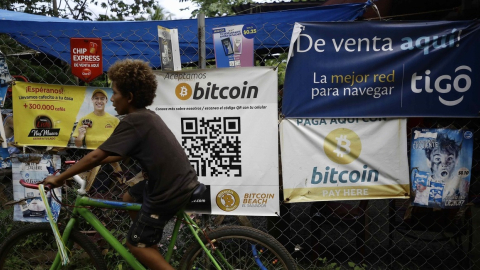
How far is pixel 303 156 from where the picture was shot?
305 cm

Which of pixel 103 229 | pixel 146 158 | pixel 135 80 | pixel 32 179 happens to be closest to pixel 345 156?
pixel 146 158

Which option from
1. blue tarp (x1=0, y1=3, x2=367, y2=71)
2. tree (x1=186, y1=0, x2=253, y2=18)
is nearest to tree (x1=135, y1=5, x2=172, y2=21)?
tree (x1=186, y1=0, x2=253, y2=18)

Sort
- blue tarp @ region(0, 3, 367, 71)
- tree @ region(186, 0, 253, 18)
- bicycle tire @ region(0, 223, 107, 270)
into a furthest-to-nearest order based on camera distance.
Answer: tree @ region(186, 0, 253, 18) < blue tarp @ region(0, 3, 367, 71) < bicycle tire @ region(0, 223, 107, 270)

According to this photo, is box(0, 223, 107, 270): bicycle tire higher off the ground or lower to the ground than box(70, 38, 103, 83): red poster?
lower

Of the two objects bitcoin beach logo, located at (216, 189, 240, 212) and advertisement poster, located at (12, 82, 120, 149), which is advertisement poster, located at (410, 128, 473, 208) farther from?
advertisement poster, located at (12, 82, 120, 149)

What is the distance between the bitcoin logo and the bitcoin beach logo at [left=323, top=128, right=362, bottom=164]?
3.77ft

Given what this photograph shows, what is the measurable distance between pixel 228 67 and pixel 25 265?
2.49 meters

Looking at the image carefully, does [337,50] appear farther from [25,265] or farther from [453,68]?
[25,265]

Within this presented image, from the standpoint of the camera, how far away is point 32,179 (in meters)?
3.36

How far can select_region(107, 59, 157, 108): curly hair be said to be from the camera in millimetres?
2340

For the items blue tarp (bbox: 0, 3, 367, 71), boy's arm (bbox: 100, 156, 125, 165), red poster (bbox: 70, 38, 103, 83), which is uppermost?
blue tarp (bbox: 0, 3, 367, 71)

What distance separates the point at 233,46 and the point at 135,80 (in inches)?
44.0

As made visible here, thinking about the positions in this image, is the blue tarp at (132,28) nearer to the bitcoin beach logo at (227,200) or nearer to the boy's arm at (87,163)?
the bitcoin beach logo at (227,200)

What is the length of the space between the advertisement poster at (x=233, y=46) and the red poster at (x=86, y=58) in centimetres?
99
